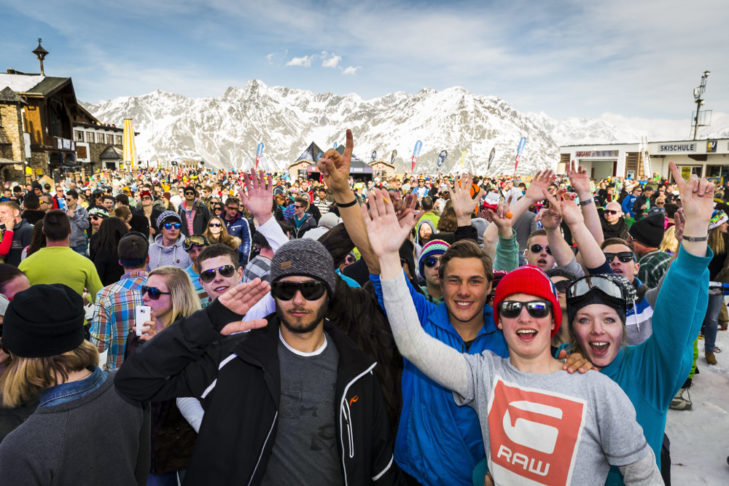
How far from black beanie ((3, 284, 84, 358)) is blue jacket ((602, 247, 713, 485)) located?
2625 mm

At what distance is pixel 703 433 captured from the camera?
4402mm

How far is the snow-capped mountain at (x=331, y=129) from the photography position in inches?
4434

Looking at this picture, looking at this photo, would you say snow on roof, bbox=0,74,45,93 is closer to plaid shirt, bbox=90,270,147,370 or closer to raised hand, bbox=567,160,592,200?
plaid shirt, bbox=90,270,147,370

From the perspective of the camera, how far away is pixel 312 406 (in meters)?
1.95

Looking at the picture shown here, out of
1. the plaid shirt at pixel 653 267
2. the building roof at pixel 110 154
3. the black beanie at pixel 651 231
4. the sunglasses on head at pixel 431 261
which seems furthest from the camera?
the building roof at pixel 110 154

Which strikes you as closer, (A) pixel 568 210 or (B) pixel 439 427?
(B) pixel 439 427

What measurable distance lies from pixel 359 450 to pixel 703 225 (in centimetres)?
197

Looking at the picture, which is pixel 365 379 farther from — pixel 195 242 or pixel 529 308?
pixel 195 242

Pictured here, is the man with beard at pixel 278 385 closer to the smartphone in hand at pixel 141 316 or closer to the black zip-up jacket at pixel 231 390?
the black zip-up jacket at pixel 231 390

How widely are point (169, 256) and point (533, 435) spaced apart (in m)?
5.11

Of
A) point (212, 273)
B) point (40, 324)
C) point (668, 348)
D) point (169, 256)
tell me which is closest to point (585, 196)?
point (668, 348)

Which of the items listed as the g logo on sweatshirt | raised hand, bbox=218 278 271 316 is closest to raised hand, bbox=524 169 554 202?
the g logo on sweatshirt

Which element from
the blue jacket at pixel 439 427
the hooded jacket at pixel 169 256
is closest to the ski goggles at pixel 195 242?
the hooded jacket at pixel 169 256

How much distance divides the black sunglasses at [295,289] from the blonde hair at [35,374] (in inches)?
37.1
